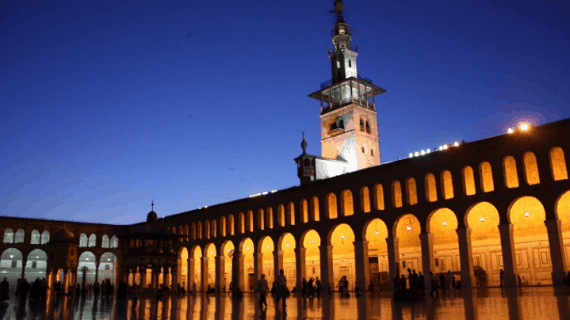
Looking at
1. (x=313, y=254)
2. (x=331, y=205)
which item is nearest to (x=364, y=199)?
(x=331, y=205)

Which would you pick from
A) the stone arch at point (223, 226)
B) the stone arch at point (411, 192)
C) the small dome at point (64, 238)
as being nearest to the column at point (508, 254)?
the stone arch at point (411, 192)

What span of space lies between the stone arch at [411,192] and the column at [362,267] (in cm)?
465

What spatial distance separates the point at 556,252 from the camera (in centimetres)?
2656

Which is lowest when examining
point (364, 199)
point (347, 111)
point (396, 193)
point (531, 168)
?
point (364, 199)

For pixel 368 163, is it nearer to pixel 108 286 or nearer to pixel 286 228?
pixel 286 228

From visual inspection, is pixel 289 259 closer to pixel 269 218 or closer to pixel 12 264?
pixel 269 218

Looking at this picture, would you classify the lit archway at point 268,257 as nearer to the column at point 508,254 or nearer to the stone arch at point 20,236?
the column at point 508,254

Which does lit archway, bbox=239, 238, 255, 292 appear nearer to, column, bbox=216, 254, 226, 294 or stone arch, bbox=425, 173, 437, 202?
column, bbox=216, 254, 226, 294

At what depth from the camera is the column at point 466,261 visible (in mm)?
29562

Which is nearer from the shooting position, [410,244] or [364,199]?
[364,199]

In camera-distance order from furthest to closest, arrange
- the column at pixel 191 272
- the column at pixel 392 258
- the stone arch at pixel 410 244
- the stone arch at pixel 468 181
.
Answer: the column at pixel 191 272 → the stone arch at pixel 410 244 → the column at pixel 392 258 → the stone arch at pixel 468 181

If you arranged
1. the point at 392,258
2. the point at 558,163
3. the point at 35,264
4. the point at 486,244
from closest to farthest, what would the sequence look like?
the point at 558,163 → the point at 392,258 → the point at 486,244 → the point at 35,264

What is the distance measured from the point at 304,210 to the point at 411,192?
10.3m

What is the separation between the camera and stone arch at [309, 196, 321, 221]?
130ft
